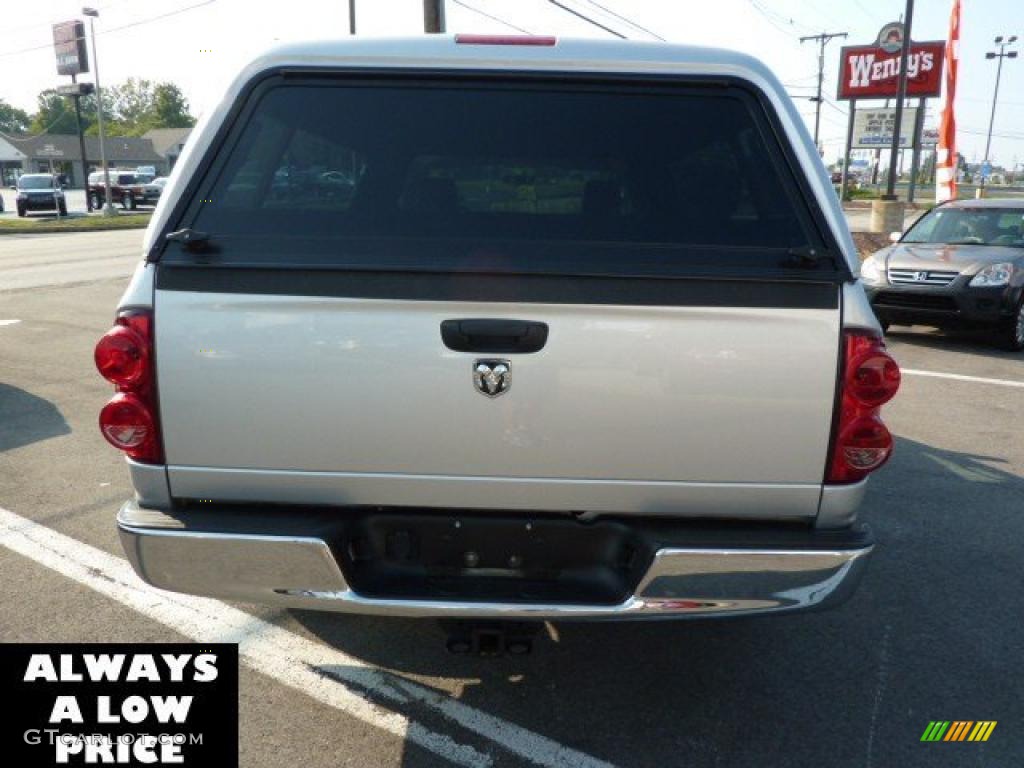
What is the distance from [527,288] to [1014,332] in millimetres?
8936

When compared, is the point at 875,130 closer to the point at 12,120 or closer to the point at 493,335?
the point at 493,335

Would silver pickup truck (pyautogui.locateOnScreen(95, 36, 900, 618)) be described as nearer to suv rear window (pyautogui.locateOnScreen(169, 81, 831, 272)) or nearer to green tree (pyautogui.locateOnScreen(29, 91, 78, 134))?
suv rear window (pyautogui.locateOnScreen(169, 81, 831, 272))

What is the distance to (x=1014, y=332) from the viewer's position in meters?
9.34

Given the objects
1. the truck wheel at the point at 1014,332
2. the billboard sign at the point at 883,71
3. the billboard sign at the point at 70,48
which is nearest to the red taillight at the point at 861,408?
the truck wheel at the point at 1014,332

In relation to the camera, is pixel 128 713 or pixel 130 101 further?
pixel 130 101

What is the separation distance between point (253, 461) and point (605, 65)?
63.7 inches

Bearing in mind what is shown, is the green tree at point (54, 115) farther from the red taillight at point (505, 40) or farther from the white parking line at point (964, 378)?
the red taillight at point (505, 40)

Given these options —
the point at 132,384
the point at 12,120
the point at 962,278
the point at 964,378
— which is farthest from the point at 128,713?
the point at 12,120

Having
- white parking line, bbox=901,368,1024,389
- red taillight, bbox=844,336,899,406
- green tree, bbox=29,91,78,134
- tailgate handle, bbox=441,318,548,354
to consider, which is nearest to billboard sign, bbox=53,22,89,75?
white parking line, bbox=901,368,1024,389

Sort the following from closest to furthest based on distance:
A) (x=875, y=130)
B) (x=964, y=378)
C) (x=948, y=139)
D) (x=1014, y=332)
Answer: (x=964, y=378) → (x=1014, y=332) → (x=948, y=139) → (x=875, y=130)

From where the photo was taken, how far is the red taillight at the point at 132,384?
239cm

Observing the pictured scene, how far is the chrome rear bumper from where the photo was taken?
2379 millimetres

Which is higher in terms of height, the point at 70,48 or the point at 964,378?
the point at 70,48

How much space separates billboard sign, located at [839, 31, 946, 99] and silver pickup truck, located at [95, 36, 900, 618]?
1684 inches
